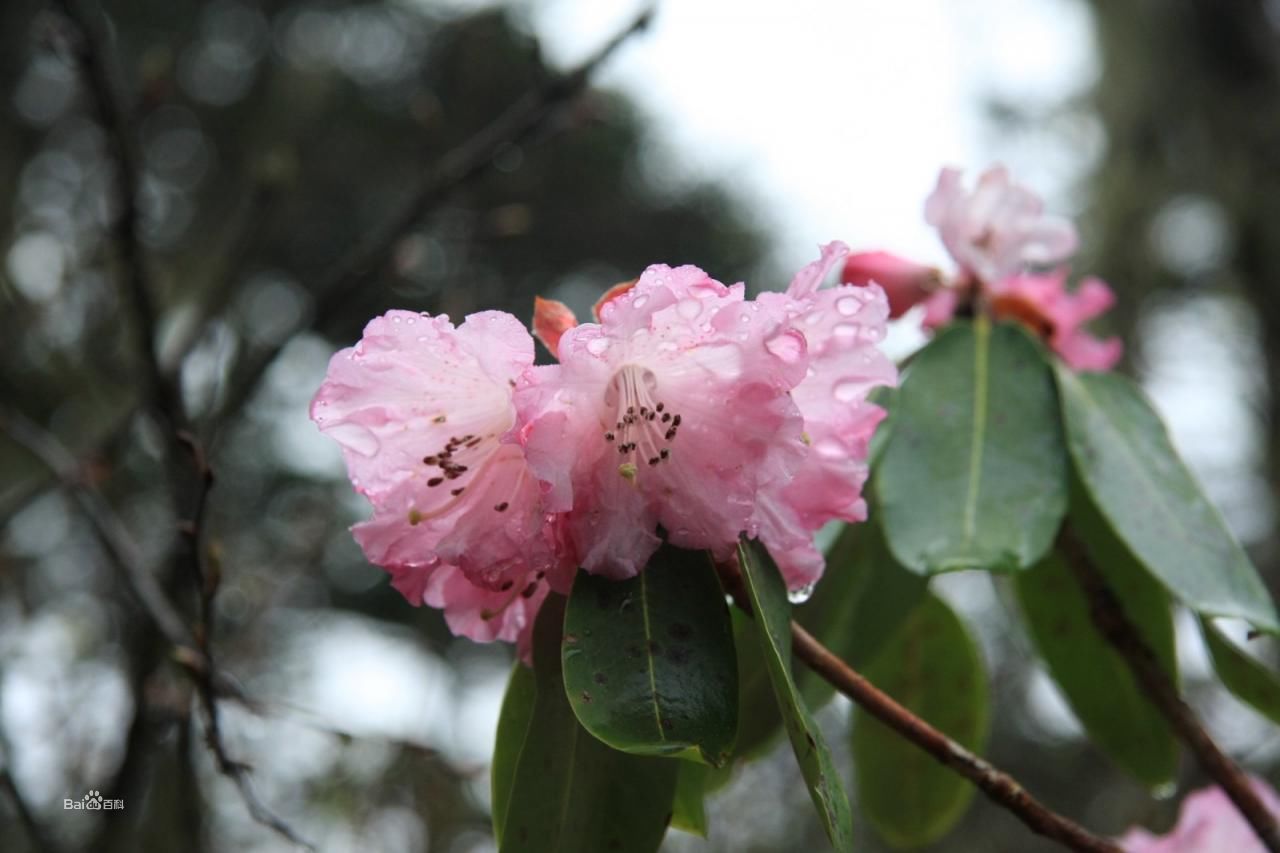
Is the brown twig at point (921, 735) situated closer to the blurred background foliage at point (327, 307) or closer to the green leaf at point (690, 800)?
the green leaf at point (690, 800)

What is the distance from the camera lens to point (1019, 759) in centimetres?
505

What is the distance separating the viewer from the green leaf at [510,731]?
2.39ft

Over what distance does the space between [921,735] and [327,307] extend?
1153 mm

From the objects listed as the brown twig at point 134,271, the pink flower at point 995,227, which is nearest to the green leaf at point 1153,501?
the pink flower at point 995,227

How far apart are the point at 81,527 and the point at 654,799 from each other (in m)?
3.03

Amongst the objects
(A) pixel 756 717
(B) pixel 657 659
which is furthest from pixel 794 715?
(A) pixel 756 717

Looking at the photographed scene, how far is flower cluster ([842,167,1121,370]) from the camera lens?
1.06 metres

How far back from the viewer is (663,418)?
2.06 feet

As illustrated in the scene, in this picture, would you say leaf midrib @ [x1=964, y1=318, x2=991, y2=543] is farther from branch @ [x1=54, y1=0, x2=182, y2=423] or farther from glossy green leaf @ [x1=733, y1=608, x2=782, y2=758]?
branch @ [x1=54, y1=0, x2=182, y2=423]

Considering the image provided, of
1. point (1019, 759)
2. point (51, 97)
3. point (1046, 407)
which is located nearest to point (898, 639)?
point (1046, 407)

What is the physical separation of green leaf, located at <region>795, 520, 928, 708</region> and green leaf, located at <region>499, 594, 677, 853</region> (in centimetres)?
33

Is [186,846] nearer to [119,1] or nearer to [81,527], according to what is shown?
[81,527]

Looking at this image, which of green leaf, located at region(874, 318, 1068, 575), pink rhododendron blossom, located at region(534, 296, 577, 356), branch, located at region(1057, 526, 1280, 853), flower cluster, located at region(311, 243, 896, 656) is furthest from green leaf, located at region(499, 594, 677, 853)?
branch, located at region(1057, 526, 1280, 853)

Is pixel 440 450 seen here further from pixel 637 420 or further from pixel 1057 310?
pixel 1057 310
